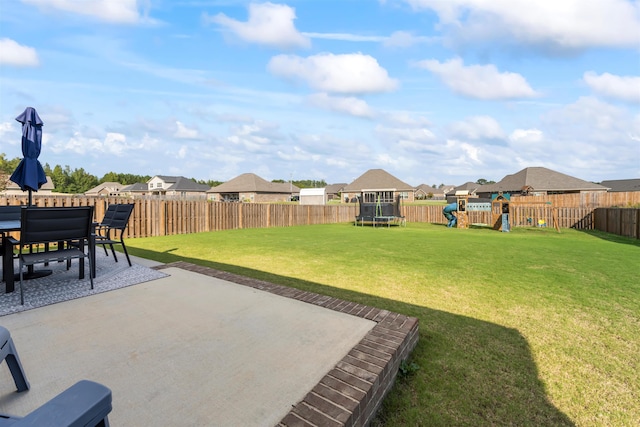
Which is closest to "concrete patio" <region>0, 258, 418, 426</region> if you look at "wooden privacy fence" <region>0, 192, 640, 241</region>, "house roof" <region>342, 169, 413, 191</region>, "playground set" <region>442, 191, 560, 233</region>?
"wooden privacy fence" <region>0, 192, 640, 241</region>

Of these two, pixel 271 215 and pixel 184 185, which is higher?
pixel 184 185

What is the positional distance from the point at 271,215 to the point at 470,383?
17656 millimetres

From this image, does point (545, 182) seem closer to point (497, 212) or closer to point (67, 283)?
point (497, 212)

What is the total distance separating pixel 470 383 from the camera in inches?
93.7

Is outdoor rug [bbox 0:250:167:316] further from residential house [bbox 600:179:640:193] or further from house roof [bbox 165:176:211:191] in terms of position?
residential house [bbox 600:179:640:193]

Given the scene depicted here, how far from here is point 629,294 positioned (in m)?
4.76

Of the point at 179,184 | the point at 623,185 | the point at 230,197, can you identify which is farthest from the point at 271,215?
the point at 623,185

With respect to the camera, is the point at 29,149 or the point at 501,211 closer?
the point at 29,149

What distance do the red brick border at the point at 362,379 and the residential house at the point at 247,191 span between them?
50805 millimetres

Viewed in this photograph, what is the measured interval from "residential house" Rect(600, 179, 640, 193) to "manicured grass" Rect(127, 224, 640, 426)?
5667cm

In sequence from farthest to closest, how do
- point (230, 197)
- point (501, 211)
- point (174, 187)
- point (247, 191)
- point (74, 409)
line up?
1. point (174, 187)
2. point (230, 197)
3. point (247, 191)
4. point (501, 211)
5. point (74, 409)

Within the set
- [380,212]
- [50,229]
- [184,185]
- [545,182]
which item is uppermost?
[184,185]

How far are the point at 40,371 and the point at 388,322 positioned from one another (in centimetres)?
284

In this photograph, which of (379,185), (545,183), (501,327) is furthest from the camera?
(379,185)
